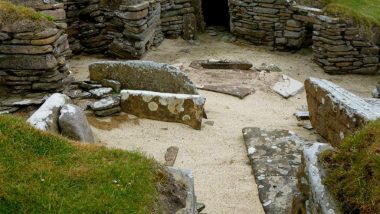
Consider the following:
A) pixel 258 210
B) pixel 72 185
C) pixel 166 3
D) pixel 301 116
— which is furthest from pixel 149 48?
pixel 72 185

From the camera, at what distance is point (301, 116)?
9891 millimetres

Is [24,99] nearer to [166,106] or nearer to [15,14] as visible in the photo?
[15,14]

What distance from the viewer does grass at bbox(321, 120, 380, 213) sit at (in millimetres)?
4184

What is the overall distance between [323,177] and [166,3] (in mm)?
11773

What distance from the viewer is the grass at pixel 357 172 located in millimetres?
4184

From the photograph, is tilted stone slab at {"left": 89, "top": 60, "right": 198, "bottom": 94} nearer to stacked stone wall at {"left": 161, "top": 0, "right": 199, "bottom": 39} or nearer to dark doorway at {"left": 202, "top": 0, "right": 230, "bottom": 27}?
stacked stone wall at {"left": 161, "top": 0, "right": 199, "bottom": 39}

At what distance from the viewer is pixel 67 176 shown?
4.60 metres

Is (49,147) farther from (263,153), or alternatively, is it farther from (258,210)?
(263,153)

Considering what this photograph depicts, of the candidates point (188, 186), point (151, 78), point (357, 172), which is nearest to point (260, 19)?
point (151, 78)

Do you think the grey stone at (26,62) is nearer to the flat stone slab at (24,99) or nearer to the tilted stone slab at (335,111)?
the flat stone slab at (24,99)

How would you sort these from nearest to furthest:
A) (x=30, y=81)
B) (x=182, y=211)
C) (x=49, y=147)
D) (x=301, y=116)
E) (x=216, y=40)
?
(x=182, y=211)
(x=49, y=147)
(x=30, y=81)
(x=301, y=116)
(x=216, y=40)

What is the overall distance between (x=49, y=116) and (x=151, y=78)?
111 inches

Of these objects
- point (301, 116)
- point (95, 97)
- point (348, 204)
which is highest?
point (348, 204)

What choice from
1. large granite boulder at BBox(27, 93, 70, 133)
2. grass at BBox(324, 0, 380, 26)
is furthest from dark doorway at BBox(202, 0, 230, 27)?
large granite boulder at BBox(27, 93, 70, 133)
